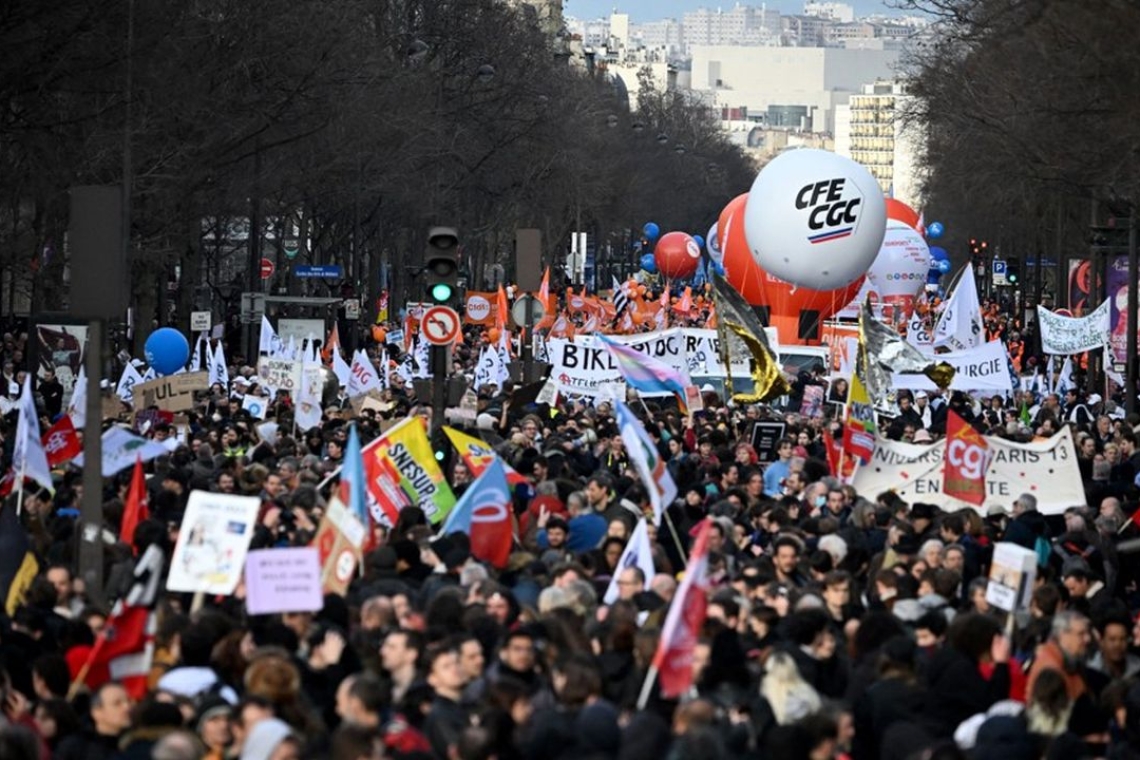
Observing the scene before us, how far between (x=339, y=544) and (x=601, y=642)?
2.19 m

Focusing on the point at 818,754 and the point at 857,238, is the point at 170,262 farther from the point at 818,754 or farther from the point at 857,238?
the point at 818,754

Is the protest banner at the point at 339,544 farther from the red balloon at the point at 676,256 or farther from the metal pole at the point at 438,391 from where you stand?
the red balloon at the point at 676,256

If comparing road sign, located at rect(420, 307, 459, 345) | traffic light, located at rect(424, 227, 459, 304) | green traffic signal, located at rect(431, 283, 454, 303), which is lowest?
road sign, located at rect(420, 307, 459, 345)

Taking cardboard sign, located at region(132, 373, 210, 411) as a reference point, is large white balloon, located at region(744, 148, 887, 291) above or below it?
above

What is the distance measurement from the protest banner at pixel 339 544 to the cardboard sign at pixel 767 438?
1156 centimetres

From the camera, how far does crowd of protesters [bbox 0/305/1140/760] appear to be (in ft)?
34.1

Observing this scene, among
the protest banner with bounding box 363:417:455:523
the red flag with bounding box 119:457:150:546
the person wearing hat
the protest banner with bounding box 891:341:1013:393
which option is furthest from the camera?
the protest banner with bounding box 891:341:1013:393

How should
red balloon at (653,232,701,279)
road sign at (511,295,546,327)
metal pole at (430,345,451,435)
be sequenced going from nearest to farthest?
metal pole at (430,345,451,435)
road sign at (511,295,546,327)
red balloon at (653,232,701,279)

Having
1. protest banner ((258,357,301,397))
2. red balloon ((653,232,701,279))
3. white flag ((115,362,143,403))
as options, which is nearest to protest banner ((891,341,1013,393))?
protest banner ((258,357,301,397))

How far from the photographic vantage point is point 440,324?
81.6ft

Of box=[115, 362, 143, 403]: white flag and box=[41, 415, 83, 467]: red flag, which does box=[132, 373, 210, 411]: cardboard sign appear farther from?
box=[41, 415, 83, 467]: red flag

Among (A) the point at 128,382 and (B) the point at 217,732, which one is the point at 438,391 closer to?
(A) the point at 128,382

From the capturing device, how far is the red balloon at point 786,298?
47.9m

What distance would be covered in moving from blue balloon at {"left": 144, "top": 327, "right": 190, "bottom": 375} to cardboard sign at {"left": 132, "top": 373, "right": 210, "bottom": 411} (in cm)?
823
